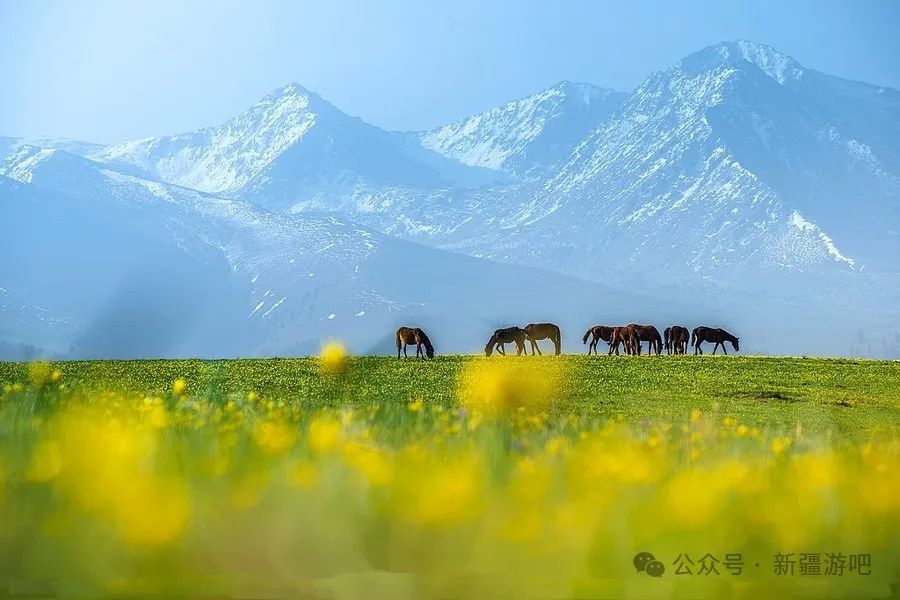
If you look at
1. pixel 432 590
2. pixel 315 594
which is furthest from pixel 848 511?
pixel 315 594

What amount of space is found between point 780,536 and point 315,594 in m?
1.78

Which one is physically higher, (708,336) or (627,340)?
(708,336)

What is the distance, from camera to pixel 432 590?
315 cm

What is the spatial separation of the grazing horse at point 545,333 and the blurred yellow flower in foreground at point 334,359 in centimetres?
1146

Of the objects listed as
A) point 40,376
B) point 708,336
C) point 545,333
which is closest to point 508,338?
point 545,333

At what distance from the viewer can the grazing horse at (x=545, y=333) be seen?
151 ft

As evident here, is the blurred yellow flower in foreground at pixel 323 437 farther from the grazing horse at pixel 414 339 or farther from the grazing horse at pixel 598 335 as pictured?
the grazing horse at pixel 598 335

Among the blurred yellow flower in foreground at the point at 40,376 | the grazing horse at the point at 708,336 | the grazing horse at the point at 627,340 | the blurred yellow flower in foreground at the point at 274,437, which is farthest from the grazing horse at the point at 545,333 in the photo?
the blurred yellow flower in foreground at the point at 274,437

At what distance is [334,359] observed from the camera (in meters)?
36.2

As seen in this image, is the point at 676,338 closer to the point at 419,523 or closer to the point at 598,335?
the point at 598,335

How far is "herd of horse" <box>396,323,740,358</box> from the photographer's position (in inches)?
1651

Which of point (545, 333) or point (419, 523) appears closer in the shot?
point (419, 523)

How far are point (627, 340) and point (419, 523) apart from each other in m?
43.9

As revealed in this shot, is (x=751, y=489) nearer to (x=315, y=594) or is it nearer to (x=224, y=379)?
(x=315, y=594)
